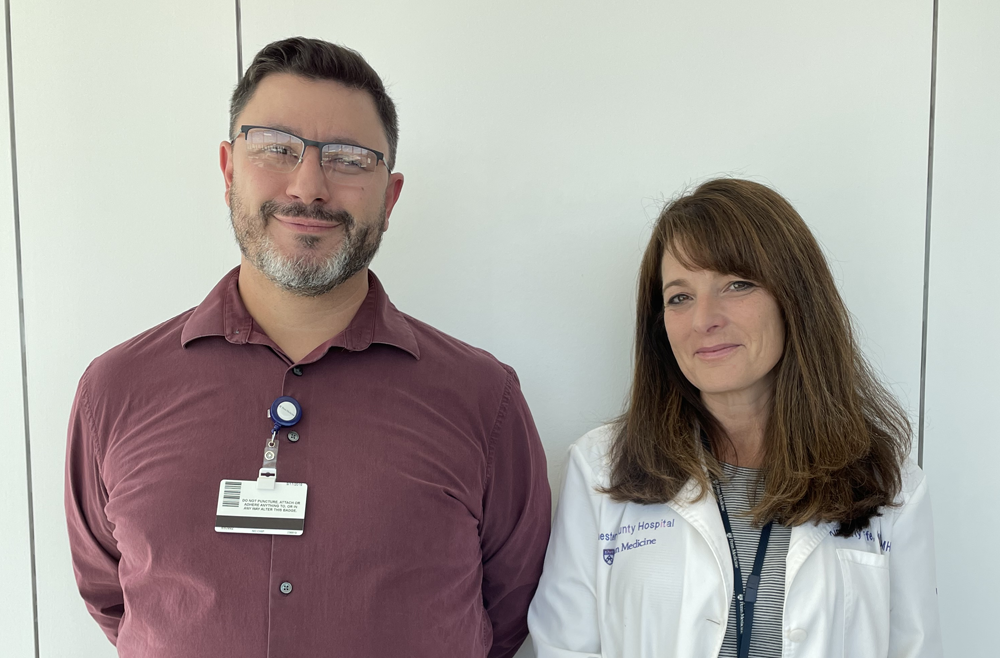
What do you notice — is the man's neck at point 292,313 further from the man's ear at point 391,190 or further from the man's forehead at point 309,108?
the man's forehead at point 309,108

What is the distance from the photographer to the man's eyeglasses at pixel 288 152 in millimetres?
1598

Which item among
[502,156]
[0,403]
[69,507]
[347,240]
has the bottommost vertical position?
[69,507]

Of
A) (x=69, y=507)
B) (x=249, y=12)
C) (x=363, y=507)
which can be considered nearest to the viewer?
(x=363, y=507)

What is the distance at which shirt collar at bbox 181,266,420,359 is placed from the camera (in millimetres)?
1619

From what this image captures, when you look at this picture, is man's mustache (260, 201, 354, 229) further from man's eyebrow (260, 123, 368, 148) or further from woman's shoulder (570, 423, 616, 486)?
woman's shoulder (570, 423, 616, 486)

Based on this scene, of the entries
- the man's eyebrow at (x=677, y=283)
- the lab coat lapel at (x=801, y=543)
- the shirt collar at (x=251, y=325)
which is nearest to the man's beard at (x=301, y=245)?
the shirt collar at (x=251, y=325)

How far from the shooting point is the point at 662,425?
72.4 inches

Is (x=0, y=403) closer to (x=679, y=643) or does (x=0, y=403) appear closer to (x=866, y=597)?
(x=679, y=643)

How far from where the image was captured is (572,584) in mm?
1819

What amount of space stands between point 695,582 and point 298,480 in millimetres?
953

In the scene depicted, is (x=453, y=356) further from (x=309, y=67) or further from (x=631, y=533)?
(x=309, y=67)

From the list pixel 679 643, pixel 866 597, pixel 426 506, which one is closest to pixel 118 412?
pixel 426 506

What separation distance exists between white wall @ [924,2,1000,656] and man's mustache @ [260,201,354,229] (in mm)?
1829

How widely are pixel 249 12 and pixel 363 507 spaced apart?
1.54 meters
